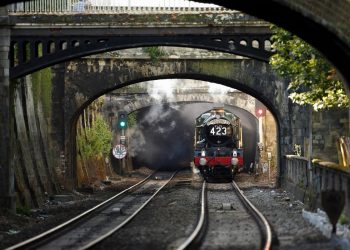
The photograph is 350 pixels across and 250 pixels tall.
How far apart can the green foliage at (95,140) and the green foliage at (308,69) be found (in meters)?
17.3

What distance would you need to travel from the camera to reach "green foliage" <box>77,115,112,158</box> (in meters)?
34.3

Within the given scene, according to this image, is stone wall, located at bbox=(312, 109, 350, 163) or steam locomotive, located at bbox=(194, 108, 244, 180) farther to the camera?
steam locomotive, located at bbox=(194, 108, 244, 180)

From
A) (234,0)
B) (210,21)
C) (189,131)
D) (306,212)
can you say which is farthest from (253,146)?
(234,0)

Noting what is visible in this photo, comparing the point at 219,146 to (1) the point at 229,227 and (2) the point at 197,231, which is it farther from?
(2) the point at 197,231

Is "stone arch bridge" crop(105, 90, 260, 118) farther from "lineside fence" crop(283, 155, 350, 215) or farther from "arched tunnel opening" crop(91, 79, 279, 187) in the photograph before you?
"lineside fence" crop(283, 155, 350, 215)

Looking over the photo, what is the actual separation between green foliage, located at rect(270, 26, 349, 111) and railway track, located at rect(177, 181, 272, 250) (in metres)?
3.15

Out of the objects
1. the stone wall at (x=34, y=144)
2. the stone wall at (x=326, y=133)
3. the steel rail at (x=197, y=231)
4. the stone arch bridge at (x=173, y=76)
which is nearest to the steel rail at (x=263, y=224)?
the steel rail at (x=197, y=231)

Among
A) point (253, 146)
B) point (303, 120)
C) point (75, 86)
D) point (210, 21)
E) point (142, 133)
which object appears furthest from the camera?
point (142, 133)

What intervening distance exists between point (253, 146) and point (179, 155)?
1106 centimetres

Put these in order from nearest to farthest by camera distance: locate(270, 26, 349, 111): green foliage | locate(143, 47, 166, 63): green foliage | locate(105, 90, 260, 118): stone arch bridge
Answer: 1. locate(270, 26, 349, 111): green foliage
2. locate(143, 47, 166, 63): green foliage
3. locate(105, 90, 260, 118): stone arch bridge

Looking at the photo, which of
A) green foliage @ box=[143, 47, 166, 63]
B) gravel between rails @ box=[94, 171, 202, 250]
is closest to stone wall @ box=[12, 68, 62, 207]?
gravel between rails @ box=[94, 171, 202, 250]

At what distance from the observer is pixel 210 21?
22328 mm

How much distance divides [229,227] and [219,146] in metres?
18.9

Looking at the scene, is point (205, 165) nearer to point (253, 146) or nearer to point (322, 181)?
point (253, 146)
